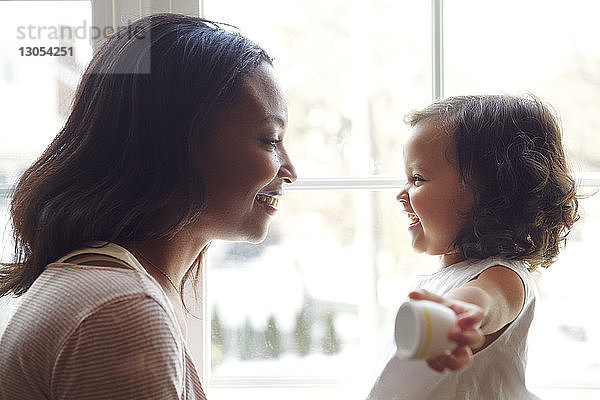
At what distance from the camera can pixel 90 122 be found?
98cm

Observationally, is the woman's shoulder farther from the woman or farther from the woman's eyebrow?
the woman's eyebrow

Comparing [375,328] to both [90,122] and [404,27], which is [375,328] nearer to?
[404,27]

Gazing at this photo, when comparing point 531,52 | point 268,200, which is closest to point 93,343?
point 268,200

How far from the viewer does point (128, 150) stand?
37.4 inches

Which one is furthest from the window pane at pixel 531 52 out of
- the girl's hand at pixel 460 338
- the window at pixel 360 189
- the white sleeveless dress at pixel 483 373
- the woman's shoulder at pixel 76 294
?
the woman's shoulder at pixel 76 294

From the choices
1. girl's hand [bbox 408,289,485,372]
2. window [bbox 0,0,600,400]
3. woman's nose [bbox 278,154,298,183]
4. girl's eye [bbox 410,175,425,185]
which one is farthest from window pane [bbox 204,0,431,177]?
girl's hand [bbox 408,289,485,372]

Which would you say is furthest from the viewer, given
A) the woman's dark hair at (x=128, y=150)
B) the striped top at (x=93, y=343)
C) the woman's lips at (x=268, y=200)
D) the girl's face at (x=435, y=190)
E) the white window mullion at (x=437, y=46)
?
the white window mullion at (x=437, y=46)

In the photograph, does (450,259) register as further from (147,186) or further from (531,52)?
(147,186)

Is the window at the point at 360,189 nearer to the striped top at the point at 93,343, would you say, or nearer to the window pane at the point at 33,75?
the window pane at the point at 33,75

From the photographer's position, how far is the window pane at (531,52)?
1.32m

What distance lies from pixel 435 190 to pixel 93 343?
67 centimetres

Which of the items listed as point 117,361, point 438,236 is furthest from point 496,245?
point 117,361

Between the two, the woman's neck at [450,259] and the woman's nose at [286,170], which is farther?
the woman's neck at [450,259]

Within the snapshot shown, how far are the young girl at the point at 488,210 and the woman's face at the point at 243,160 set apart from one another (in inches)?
12.2
